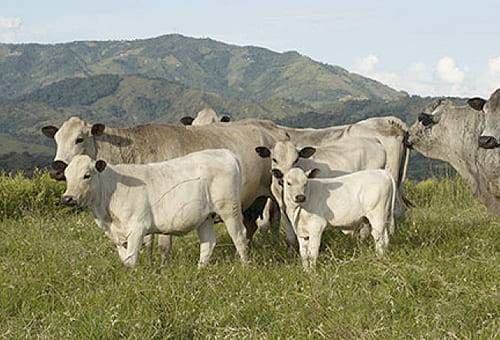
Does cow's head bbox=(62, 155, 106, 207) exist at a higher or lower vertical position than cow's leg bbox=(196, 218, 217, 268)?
higher

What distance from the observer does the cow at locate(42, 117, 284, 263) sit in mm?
10008

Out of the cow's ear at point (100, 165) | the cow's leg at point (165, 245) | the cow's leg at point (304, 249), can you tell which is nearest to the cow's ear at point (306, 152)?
the cow's leg at point (304, 249)

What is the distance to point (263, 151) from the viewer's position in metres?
10.4

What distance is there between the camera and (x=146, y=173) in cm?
898

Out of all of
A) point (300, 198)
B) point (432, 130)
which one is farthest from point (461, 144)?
point (300, 198)

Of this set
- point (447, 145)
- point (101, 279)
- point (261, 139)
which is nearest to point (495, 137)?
point (447, 145)

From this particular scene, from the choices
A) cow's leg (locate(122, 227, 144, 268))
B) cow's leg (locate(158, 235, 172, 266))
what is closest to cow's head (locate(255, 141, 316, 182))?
cow's leg (locate(158, 235, 172, 266))

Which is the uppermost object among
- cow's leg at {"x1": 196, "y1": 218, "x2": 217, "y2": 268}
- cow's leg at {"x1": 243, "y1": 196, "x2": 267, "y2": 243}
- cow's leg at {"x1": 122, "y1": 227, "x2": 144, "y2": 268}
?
cow's leg at {"x1": 122, "y1": 227, "x2": 144, "y2": 268}

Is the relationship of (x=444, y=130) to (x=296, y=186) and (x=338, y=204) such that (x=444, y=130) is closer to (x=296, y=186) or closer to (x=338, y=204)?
(x=338, y=204)

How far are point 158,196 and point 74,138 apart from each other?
1.98m

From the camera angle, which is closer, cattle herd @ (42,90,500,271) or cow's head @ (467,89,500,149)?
cattle herd @ (42,90,500,271)

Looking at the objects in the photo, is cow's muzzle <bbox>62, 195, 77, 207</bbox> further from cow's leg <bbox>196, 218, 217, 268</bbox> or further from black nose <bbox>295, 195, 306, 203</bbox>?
black nose <bbox>295, 195, 306, 203</bbox>

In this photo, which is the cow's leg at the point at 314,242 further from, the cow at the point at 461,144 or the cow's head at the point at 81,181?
the cow at the point at 461,144

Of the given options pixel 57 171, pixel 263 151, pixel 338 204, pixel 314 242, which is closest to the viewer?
pixel 314 242
